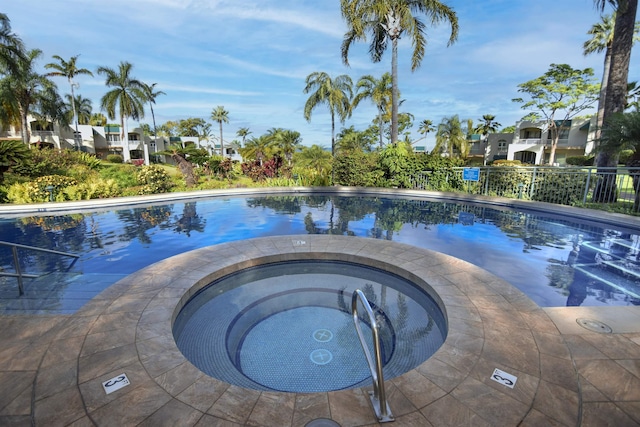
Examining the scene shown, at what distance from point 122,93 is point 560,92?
4709cm

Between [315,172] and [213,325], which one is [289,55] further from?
[213,325]

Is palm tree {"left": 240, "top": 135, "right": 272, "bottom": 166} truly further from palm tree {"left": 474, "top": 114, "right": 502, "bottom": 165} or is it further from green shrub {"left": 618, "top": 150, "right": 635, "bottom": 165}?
palm tree {"left": 474, "top": 114, "right": 502, "bottom": 165}

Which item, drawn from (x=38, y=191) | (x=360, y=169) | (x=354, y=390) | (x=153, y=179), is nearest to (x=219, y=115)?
(x=153, y=179)

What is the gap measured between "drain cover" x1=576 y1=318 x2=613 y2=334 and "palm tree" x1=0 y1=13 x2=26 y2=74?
3176 cm

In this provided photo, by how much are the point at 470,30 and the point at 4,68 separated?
1203 inches

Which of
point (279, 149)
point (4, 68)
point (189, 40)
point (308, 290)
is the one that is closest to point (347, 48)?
point (279, 149)

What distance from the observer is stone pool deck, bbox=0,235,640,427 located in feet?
7.72

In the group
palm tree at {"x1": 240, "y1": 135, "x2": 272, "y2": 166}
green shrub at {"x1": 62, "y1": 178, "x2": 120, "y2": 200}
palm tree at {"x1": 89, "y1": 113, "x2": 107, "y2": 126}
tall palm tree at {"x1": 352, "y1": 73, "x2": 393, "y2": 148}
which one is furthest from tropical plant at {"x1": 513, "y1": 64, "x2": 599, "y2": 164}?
palm tree at {"x1": 89, "y1": 113, "x2": 107, "y2": 126}

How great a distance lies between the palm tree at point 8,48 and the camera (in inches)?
796

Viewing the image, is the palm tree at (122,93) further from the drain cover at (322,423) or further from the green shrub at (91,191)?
the drain cover at (322,423)

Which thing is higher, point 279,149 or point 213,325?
A: point 279,149

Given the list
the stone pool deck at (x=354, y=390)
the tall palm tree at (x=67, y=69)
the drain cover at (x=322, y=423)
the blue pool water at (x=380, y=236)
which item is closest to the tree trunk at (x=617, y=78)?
the blue pool water at (x=380, y=236)

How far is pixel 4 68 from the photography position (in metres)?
20.7

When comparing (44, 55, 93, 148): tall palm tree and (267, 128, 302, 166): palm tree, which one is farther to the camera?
(44, 55, 93, 148): tall palm tree
